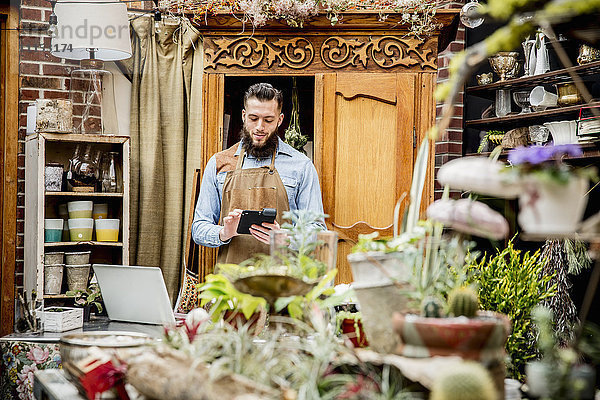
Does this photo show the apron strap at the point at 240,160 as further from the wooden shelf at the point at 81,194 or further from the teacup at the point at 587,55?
the teacup at the point at 587,55

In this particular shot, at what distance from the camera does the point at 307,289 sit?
65.4 inches

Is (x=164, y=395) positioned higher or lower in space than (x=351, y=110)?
lower

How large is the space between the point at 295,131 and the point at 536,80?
55.6 inches

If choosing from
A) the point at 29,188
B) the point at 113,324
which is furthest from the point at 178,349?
the point at 29,188

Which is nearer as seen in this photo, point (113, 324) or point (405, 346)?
point (405, 346)

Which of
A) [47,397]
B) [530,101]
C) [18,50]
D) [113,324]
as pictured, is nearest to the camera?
[47,397]

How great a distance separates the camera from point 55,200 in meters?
4.12

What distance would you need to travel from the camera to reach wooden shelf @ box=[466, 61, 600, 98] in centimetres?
352

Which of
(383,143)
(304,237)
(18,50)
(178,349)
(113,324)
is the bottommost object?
(113,324)

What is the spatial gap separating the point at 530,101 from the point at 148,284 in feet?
8.13

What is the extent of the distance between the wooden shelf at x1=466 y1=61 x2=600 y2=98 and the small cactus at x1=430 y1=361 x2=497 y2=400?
8.74ft

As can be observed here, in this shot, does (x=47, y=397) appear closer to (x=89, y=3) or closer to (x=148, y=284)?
(x=148, y=284)

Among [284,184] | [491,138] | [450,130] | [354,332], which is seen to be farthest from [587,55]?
[354,332]

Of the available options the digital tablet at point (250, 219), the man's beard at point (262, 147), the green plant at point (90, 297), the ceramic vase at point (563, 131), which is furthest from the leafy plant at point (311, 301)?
the ceramic vase at point (563, 131)
